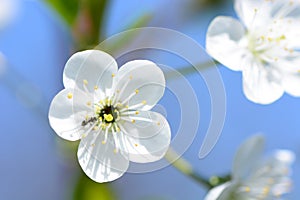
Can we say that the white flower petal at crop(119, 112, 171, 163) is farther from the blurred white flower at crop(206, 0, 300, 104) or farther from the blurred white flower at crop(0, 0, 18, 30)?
the blurred white flower at crop(0, 0, 18, 30)

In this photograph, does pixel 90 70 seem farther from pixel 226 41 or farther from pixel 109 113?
pixel 226 41

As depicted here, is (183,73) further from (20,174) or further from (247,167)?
(20,174)

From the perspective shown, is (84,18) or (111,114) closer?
(111,114)

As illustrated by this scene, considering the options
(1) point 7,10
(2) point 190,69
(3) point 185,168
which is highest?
(2) point 190,69

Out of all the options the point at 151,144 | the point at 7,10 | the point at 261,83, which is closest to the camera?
the point at 151,144

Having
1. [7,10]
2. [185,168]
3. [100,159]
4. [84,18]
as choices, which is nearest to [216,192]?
[185,168]

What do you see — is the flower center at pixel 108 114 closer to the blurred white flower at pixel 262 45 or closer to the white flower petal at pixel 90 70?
the white flower petal at pixel 90 70

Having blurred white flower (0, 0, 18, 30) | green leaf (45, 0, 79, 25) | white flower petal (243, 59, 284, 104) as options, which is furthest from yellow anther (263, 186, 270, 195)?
blurred white flower (0, 0, 18, 30)

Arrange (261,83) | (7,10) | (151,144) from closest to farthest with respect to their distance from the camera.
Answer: (151,144) → (261,83) → (7,10)
